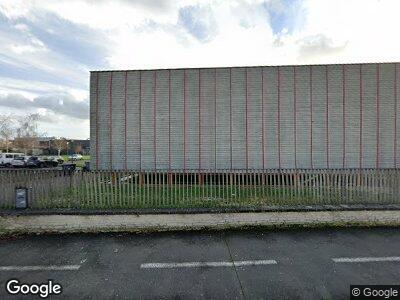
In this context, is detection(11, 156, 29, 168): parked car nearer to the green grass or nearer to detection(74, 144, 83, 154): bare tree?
the green grass

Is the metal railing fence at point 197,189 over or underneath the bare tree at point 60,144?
underneath

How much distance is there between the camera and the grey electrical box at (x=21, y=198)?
8078 millimetres

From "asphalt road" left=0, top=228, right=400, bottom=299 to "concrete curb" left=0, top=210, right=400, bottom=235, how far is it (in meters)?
0.36

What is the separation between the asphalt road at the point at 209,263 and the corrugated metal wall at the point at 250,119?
34.4ft

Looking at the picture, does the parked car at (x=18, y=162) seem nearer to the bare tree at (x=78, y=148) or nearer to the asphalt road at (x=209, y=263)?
the asphalt road at (x=209, y=263)

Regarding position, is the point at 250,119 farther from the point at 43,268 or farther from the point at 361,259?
the point at 43,268

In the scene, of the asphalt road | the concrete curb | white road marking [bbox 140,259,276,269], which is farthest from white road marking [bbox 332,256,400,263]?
the concrete curb

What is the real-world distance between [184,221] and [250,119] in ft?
36.7

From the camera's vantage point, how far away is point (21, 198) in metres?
8.10

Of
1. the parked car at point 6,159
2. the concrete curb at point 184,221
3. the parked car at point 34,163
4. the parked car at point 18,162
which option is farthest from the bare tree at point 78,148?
the concrete curb at point 184,221

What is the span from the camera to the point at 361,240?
6254 millimetres

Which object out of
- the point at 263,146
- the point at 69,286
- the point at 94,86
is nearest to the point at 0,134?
the point at 94,86

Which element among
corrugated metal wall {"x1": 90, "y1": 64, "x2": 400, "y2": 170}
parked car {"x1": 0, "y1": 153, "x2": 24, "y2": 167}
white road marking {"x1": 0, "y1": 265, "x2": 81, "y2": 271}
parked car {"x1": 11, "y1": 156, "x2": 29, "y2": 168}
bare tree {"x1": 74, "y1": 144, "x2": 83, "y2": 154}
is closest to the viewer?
white road marking {"x1": 0, "y1": 265, "x2": 81, "y2": 271}

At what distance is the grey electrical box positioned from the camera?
26.5 feet
